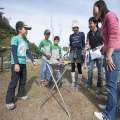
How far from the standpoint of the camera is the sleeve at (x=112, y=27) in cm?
154

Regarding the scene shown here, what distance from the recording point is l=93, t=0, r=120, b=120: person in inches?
61.3

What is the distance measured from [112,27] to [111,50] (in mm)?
343

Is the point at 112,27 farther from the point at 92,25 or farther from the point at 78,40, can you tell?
the point at 78,40

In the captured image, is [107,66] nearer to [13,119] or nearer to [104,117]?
[104,117]

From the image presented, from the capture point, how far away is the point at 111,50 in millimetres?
1600

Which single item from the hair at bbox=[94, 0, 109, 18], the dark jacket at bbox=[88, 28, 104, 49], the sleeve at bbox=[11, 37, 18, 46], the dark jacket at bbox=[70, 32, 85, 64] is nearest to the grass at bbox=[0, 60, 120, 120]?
the dark jacket at bbox=[70, 32, 85, 64]

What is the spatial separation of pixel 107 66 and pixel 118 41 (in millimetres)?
446

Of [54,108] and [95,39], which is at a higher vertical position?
[95,39]

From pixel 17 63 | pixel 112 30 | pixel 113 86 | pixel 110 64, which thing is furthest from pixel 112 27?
pixel 17 63

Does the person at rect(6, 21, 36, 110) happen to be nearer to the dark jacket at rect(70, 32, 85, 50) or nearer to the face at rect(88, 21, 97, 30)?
the dark jacket at rect(70, 32, 85, 50)

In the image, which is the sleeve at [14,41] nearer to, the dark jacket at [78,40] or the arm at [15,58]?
the arm at [15,58]

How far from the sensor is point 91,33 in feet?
10.5

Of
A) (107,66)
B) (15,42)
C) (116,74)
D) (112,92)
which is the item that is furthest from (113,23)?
(15,42)

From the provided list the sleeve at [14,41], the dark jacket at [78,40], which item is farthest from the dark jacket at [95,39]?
the sleeve at [14,41]
